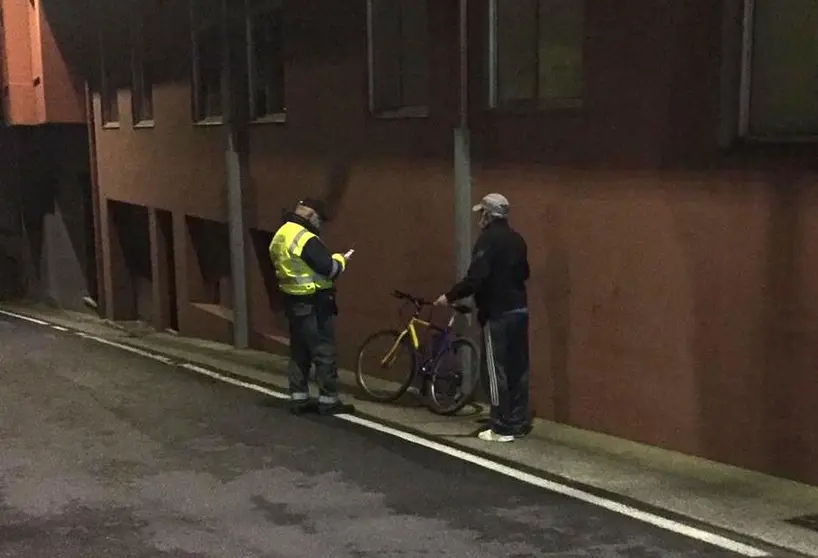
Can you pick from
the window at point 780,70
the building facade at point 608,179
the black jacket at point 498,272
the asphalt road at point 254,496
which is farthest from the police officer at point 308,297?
the window at point 780,70

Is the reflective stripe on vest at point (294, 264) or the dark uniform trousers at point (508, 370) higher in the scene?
the reflective stripe on vest at point (294, 264)

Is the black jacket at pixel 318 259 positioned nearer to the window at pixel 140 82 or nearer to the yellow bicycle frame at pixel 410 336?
the yellow bicycle frame at pixel 410 336

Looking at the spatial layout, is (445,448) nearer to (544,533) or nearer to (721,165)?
(544,533)

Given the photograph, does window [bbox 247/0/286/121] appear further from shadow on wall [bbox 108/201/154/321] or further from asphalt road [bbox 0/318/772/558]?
shadow on wall [bbox 108/201/154/321]

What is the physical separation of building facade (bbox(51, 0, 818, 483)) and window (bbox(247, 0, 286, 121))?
0.10 meters

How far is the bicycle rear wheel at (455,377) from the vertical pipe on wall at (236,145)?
19.3 feet

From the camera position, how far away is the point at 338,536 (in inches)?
227

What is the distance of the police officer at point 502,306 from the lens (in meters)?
7.71

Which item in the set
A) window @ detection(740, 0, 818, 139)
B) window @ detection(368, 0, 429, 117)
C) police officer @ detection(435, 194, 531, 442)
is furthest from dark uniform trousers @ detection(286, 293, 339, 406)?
window @ detection(740, 0, 818, 139)

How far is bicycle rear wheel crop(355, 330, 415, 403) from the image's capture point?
9727 millimetres

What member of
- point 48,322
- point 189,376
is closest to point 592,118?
point 189,376

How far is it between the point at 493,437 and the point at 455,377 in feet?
4.07

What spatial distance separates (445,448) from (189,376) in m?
4.89

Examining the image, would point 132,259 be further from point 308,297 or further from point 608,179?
point 608,179
